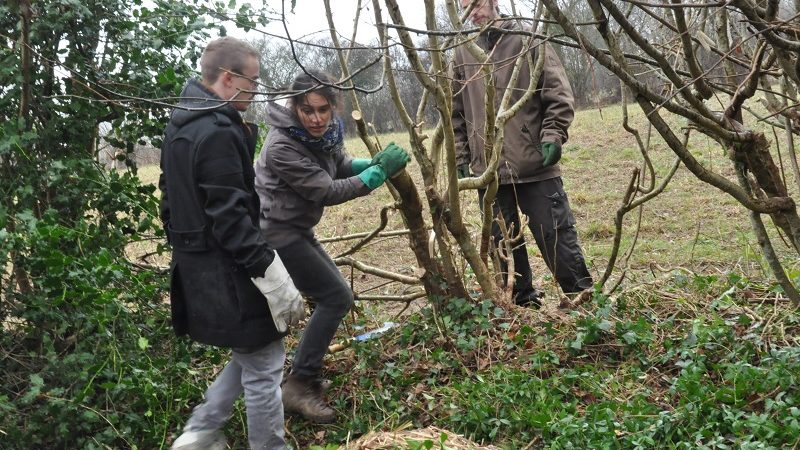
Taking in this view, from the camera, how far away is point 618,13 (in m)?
2.61

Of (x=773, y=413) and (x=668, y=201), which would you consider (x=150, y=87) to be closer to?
(x=773, y=413)

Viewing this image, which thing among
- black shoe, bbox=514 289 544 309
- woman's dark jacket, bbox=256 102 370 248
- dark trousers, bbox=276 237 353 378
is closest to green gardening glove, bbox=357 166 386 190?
woman's dark jacket, bbox=256 102 370 248

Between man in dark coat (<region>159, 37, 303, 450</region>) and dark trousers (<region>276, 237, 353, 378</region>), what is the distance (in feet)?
1.61

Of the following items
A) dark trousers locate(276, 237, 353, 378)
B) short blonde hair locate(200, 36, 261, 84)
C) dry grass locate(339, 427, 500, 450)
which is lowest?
dry grass locate(339, 427, 500, 450)

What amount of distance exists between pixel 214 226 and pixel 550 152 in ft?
7.20

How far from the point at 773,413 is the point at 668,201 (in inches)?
238

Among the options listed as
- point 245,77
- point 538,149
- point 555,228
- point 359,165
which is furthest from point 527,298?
point 245,77

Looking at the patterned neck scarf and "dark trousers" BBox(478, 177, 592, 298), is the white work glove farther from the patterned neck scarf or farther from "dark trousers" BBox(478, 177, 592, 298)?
"dark trousers" BBox(478, 177, 592, 298)

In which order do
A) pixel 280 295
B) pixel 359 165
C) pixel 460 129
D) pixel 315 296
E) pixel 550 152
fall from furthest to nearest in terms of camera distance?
1. pixel 460 129
2. pixel 550 152
3. pixel 359 165
4. pixel 315 296
5. pixel 280 295

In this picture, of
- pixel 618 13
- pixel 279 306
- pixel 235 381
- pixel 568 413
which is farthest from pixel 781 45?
pixel 235 381

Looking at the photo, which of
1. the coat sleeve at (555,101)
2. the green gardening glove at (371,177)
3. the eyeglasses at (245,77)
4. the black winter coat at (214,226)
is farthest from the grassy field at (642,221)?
the eyeglasses at (245,77)

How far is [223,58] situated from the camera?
3.15m

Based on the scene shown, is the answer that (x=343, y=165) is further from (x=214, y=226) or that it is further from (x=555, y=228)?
(x=555, y=228)

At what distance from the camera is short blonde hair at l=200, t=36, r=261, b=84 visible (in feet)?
10.3
